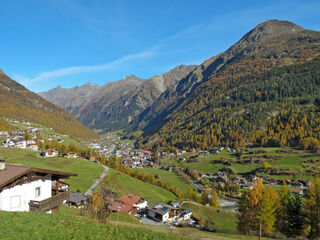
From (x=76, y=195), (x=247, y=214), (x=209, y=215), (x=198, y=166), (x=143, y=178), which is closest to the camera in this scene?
(x=247, y=214)

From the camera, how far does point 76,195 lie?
59.9m

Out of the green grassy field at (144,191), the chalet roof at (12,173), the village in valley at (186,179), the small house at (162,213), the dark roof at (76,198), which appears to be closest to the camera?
the chalet roof at (12,173)

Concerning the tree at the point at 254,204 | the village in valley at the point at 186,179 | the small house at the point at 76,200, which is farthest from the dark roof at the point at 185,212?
the small house at the point at 76,200

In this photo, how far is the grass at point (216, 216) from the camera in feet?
211

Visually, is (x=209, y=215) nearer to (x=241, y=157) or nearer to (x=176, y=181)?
(x=176, y=181)

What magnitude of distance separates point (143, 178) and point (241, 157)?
104052 mm

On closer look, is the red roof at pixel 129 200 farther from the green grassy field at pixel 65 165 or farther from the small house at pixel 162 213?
the green grassy field at pixel 65 165

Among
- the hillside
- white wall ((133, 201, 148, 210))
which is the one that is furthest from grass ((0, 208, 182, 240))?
white wall ((133, 201, 148, 210))

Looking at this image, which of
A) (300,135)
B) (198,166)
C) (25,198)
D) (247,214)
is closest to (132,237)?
(25,198)

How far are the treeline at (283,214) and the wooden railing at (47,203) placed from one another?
107 feet

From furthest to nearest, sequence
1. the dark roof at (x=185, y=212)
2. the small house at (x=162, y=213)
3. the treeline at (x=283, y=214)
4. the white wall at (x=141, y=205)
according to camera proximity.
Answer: the white wall at (x=141, y=205) < the dark roof at (x=185, y=212) < the small house at (x=162, y=213) < the treeline at (x=283, y=214)

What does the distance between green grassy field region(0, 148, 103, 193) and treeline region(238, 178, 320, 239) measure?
54610mm

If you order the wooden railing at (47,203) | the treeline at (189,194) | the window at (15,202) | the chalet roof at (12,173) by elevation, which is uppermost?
the chalet roof at (12,173)

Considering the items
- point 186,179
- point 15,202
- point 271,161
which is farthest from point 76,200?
point 271,161
